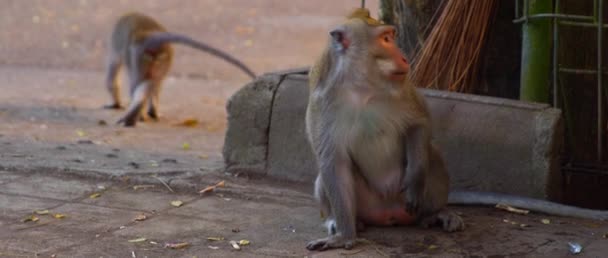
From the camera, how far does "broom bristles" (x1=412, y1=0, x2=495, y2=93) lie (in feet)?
19.9

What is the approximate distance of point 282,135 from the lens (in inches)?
243

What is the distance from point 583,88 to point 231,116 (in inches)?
70.6

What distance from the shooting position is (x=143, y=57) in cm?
1023

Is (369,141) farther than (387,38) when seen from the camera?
Yes

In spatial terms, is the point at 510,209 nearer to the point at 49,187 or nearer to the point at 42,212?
the point at 42,212

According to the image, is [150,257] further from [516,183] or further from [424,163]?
[516,183]

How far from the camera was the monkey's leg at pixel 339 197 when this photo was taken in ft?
16.2

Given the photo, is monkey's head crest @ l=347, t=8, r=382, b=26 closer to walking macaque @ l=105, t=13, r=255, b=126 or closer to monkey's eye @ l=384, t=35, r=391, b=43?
monkey's eye @ l=384, t=35, r=391, b=43

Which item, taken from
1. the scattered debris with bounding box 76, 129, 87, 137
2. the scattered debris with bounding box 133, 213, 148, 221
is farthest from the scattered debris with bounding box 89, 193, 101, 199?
the scattered debris with bounding box 76, 129, 87, 137

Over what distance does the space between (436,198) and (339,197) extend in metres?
0.48

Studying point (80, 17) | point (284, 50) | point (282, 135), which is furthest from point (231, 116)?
point (80, 17)

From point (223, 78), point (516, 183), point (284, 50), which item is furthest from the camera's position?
point (284, 50)

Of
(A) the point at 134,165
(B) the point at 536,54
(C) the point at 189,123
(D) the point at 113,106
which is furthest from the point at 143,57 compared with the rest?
(B) the point at 536,54

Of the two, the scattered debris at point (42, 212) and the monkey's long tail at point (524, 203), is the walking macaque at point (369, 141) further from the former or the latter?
the scattered debris at point (42, 212)
